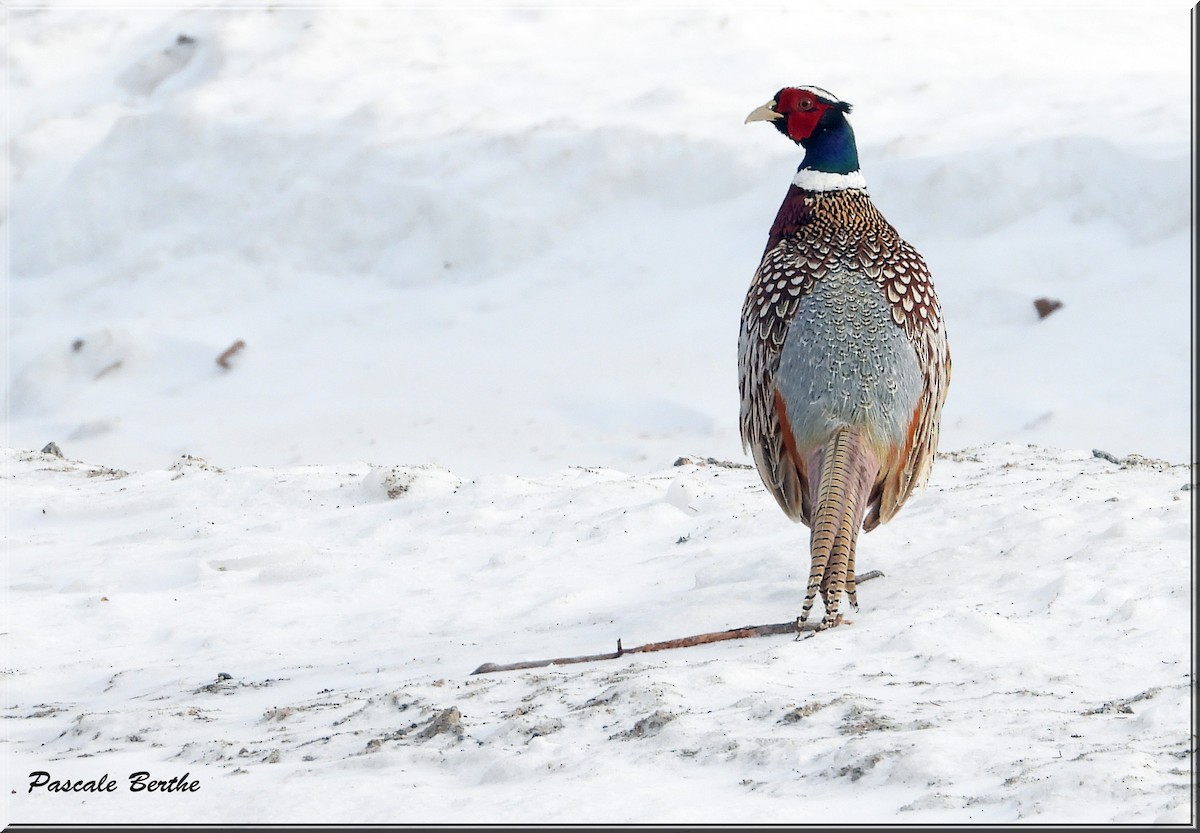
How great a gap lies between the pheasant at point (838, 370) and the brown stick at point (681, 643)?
13cm

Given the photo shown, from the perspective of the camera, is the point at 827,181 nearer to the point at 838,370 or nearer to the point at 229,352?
the point at 838,370

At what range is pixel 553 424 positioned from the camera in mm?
10883

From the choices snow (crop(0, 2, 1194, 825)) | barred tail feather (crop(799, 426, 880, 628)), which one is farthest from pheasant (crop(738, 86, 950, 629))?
snow (crop(0, 2, 1194, 825))

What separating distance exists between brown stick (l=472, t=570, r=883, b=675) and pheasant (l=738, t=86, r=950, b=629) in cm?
13

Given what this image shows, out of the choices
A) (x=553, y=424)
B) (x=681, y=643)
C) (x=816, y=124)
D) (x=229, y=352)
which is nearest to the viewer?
(x=681, y=643)

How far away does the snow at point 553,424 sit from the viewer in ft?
13.1

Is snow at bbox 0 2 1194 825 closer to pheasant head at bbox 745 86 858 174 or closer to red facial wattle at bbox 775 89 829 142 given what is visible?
pheasant head at bbox 745 86 858 174

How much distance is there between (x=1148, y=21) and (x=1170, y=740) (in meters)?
13.7

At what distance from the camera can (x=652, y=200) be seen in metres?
13.1

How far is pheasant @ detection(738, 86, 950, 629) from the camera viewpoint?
5336 millimetres

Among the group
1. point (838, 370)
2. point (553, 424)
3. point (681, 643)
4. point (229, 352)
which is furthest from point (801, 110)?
point (229, 352)

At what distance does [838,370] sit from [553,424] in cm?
559

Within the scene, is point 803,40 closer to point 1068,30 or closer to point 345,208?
point 1068,30

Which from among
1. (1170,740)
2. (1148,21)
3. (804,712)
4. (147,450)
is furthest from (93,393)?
(1148,21)
